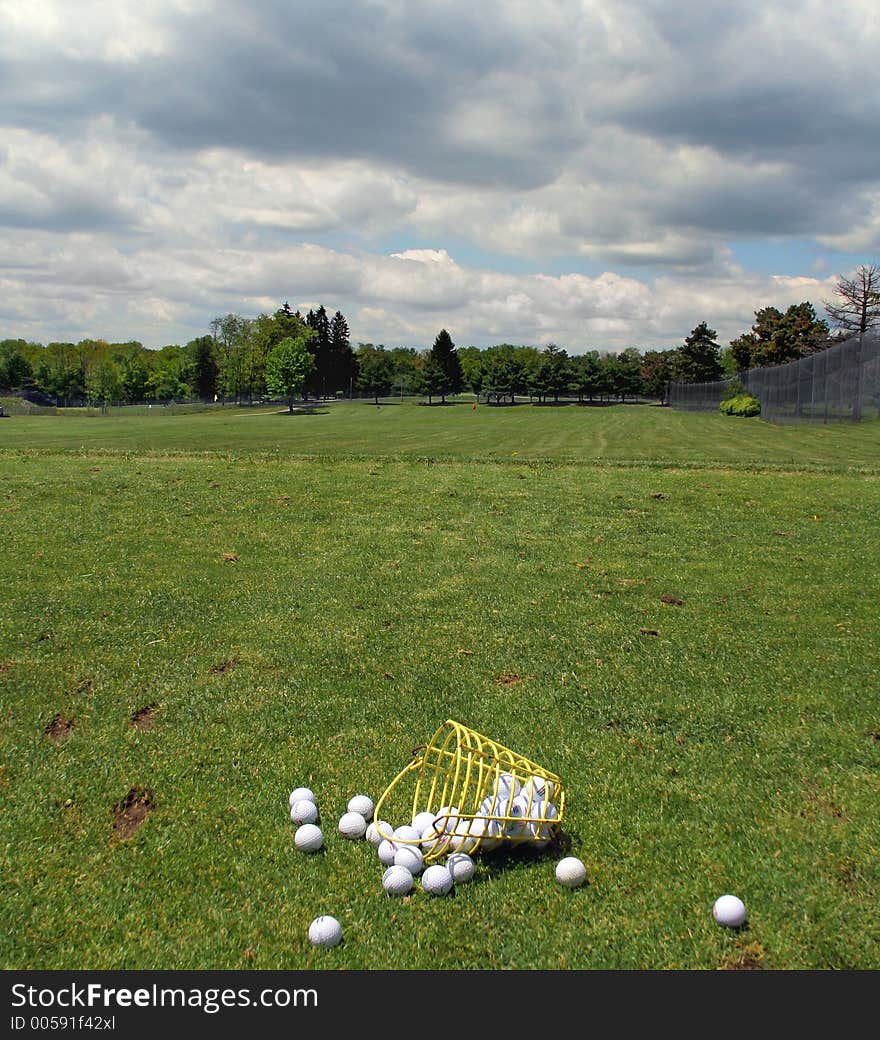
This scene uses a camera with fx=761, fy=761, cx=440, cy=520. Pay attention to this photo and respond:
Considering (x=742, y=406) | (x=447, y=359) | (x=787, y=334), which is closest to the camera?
(x=742, y=406)

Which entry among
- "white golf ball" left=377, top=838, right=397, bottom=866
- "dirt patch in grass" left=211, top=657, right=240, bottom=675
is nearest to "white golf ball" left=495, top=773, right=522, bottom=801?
"white golf ball" left=377, top=838, right=397, bottom=866

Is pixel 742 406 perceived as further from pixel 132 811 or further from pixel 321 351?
pixel 321 351

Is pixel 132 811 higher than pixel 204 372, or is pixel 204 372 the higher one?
pixel 204 372

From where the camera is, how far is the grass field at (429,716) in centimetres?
387

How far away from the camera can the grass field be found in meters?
3.87

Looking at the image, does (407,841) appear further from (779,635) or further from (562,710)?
(779,635)

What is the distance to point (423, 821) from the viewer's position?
173 inches

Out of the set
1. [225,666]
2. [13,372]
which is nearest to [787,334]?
[225,666]

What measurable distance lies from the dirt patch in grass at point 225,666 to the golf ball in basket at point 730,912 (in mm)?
4603

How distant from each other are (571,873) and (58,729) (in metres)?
4.04

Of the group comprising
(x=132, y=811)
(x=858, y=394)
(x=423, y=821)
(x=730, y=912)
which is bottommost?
(x=132, y=811)

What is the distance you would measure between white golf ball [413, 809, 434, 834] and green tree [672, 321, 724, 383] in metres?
105

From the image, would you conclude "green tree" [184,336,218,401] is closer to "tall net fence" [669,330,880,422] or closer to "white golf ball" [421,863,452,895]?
"tall net fence" [669,330,880,422]

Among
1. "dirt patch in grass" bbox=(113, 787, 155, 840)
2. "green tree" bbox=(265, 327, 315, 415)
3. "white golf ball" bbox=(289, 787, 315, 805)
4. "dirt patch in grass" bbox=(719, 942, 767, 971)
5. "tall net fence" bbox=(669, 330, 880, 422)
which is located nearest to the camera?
"dirt patch in grass" bbox=(719, 942, 767, 971)
